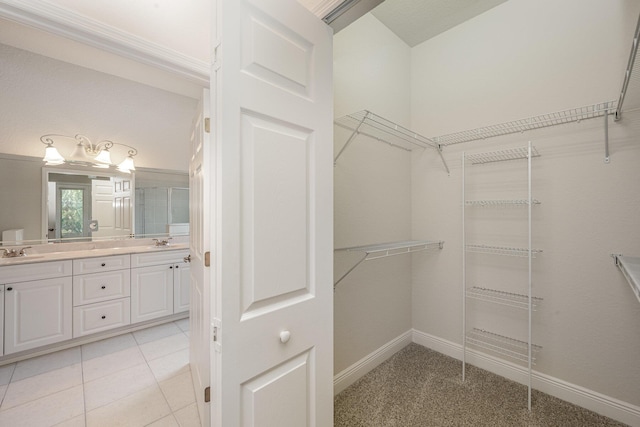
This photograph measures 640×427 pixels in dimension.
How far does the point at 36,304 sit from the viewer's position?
7.63 ft

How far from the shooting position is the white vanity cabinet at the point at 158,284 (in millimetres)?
2898

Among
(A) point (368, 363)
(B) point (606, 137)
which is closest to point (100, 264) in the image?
(A) point (368, 363)

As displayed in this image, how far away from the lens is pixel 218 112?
0.84 meters

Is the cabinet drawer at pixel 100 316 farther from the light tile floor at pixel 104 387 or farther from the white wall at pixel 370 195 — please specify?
the white wall at pixel 370 195

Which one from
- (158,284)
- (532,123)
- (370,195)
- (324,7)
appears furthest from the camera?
(158,284)

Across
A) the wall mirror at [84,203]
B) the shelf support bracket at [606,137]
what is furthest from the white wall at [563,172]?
the wall mirror at [84,203]

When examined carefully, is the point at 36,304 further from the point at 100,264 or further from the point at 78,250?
the point at 78,250

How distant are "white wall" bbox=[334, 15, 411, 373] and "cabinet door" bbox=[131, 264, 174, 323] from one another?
2359 millimetres

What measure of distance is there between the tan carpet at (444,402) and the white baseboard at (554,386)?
4cm

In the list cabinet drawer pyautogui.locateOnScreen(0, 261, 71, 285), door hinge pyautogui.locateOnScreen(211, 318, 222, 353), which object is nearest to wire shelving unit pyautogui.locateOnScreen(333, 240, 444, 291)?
door hinge pyautogui.locateOnScreen(211, 318, 222, 353)

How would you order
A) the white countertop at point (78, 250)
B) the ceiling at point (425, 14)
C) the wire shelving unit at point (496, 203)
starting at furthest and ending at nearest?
the white countertop at point (78, 250) → the ceiling at point (425, 14) → the wire shelving unit at point (496, 203)

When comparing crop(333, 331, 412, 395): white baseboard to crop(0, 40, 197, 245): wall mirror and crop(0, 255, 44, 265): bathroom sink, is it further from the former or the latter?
crop(0, 40, 197, 245): wall mirror

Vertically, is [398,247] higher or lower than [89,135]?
lower

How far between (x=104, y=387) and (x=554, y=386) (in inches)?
126
